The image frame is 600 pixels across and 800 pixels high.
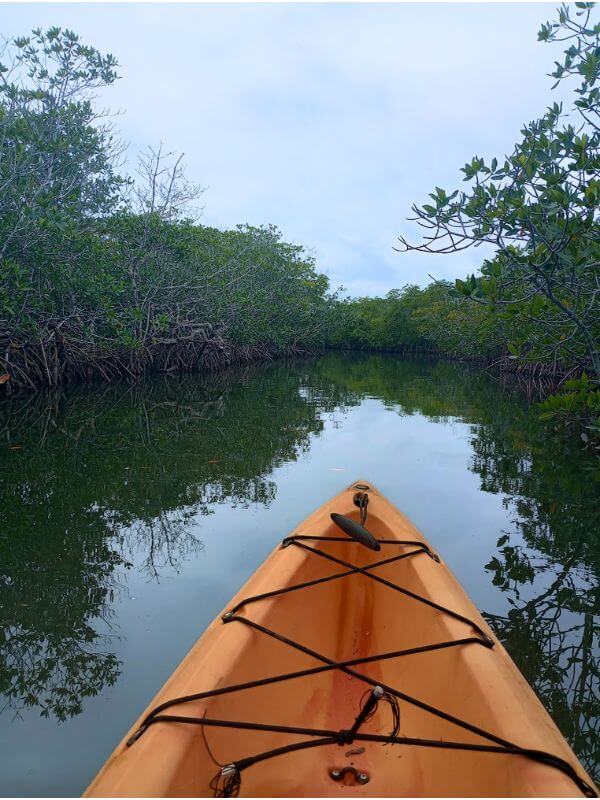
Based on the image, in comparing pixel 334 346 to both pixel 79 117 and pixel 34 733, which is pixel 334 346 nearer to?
pixel 79 117

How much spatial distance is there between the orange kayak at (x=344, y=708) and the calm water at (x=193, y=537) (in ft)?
1.77

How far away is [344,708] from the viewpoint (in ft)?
6.29

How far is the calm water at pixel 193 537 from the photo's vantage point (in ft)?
6.64

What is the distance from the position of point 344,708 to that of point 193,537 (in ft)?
6.33

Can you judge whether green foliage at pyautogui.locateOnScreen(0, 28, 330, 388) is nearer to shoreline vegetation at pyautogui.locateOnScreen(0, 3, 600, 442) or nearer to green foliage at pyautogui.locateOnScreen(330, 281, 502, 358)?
shoreline vegetation at pyautogui.locateOnScreen(0, 3, 600, 442)

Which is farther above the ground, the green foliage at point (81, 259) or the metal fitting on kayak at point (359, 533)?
the green foliage at point (81, 259)

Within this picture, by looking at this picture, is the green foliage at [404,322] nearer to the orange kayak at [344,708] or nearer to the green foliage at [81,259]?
the green foliage at [81,259]

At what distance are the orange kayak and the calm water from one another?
0.54m

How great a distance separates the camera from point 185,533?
3.68m

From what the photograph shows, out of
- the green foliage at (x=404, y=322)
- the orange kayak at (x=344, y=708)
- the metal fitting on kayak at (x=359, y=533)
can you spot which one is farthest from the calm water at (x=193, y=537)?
the green foliage at (x=404, y=322)

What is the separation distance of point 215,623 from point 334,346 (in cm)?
5087

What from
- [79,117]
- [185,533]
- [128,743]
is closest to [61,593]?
[185,533]

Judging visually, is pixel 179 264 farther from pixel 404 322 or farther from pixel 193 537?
pixel 404 322

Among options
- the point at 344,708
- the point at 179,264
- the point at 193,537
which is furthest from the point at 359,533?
the point at 179,264
